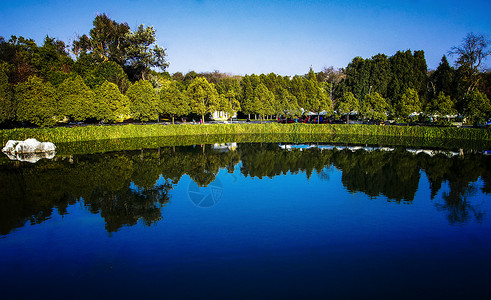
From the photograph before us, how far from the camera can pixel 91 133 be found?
133 feet

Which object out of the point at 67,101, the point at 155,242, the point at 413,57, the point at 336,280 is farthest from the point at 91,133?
the point at 413,57

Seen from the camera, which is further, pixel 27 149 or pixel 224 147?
pixel 224 147

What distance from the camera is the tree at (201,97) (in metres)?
54.4

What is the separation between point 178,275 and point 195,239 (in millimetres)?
2410

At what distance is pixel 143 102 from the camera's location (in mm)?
47719

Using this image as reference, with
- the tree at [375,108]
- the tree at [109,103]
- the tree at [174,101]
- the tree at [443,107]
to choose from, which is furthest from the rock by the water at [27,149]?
the tree at [443,107]

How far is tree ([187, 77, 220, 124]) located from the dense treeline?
0.16 m

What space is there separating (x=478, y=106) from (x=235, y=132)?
32.3 m

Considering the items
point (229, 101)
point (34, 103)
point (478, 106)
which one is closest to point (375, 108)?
point (478, 106)

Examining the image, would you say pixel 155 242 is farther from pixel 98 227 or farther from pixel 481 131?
pixel 481 131

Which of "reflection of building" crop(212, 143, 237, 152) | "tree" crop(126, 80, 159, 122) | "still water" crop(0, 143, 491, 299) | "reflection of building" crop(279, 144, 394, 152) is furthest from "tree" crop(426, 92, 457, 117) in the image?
"tree" crop(126, 80, 159, 122)

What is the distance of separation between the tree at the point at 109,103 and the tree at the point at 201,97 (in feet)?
38.1

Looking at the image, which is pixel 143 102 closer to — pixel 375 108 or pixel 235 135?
pixel 235 135

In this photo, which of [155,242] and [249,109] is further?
[249,109]
